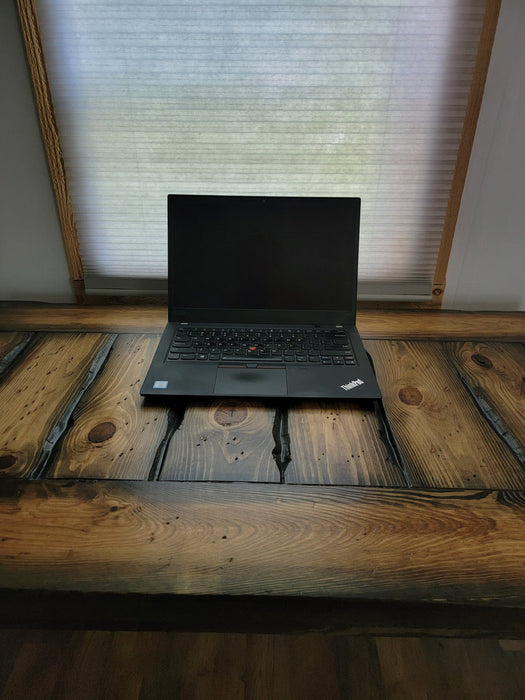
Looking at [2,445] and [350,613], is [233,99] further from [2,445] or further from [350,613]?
[350,613]

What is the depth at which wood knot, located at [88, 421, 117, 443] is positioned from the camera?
79 centimetres

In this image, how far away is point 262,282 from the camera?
3.43 ft

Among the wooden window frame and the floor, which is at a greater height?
the wooden window frame

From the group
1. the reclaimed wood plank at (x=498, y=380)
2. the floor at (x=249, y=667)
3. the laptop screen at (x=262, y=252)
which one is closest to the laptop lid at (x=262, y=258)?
the laptop screen at (x=262, y=252)

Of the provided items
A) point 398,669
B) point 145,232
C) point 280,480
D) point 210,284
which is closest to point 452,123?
point 210,284

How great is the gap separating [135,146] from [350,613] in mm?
1021

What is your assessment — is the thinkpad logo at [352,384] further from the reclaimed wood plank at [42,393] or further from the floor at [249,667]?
the floor at [249,667]

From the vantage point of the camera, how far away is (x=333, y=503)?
2.21 feet

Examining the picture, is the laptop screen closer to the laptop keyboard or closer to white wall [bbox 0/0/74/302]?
the laptop keyboard

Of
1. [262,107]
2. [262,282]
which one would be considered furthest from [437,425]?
[262,107]

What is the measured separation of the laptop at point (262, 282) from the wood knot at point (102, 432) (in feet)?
0.56

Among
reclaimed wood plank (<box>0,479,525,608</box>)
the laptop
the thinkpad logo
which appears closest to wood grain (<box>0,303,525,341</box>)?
the laptop

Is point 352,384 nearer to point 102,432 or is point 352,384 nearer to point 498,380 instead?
point 498,380

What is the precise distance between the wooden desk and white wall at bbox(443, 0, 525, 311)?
305 mm
